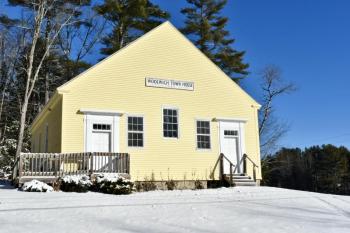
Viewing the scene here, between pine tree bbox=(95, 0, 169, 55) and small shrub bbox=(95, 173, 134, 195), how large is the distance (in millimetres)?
20370

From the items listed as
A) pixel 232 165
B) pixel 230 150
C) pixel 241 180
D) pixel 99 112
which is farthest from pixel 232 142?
pixel 99 112

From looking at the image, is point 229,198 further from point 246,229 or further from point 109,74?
point 109,74

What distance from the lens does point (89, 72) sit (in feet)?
59.7

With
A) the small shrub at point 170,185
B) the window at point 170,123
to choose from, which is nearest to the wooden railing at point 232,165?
the small shrub at point 170,185

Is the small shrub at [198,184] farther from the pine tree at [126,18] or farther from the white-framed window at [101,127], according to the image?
the pine tree at [126,18]

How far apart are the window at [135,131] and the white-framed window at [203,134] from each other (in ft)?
9.60

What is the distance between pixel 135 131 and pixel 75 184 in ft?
15.4

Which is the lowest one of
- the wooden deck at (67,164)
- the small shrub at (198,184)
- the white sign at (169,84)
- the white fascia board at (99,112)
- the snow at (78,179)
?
the small shrub at (198,184)

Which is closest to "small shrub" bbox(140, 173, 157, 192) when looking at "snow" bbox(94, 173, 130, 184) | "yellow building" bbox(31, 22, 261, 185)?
"yellow building" bbox(31, 22, 261, 185)

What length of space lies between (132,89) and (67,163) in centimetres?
461

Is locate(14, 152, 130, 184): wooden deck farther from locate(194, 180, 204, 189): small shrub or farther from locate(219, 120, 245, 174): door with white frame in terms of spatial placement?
locate(219, 120, 245, 174): door with white frame

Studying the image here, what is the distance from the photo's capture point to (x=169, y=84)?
19781 millimetres

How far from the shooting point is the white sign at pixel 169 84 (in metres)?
19.4

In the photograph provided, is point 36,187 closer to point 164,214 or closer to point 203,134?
point 164,214
